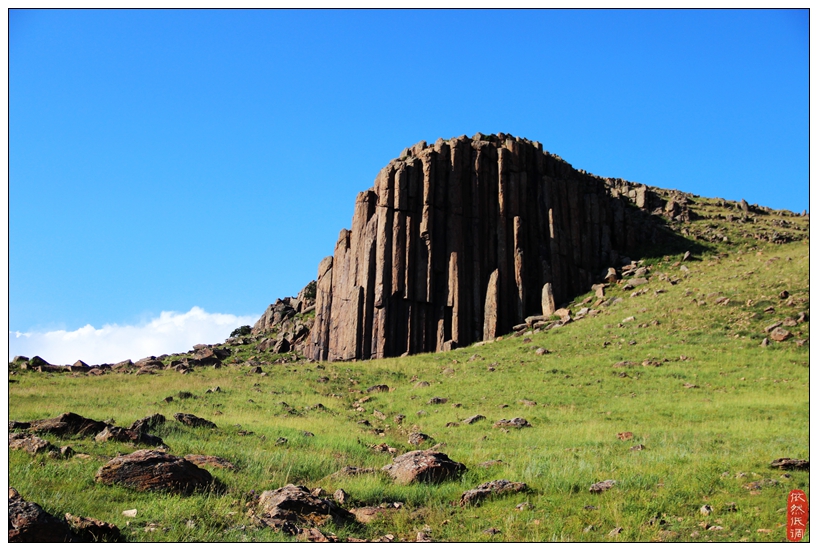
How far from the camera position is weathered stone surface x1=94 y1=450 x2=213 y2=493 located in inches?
502

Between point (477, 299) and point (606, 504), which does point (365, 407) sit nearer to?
point (606, 504)

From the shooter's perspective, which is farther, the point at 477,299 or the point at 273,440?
the point at 477,299

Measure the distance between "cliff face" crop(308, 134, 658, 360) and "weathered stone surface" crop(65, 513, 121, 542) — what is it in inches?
1698

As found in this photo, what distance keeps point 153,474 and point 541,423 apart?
644 inches

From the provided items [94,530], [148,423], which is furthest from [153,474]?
[148,423]

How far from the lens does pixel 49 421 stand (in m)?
18.2

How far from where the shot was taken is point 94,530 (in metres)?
10.0

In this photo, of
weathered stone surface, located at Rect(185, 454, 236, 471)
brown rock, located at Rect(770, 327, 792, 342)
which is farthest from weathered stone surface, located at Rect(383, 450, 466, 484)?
brown rock, located at Rect(770, 327, 792, 342)

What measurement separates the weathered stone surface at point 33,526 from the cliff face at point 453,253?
143ft

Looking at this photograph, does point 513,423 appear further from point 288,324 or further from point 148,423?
point 288,324

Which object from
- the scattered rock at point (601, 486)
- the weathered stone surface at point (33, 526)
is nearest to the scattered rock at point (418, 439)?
the scattered rock at point (601, 486)

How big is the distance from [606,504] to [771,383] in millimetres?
22065

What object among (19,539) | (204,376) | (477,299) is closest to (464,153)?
A: (477,299)

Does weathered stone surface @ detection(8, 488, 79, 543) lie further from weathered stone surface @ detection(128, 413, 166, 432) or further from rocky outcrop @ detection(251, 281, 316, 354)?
rocky outcrop @ detection(251, 281, 316, 354)
